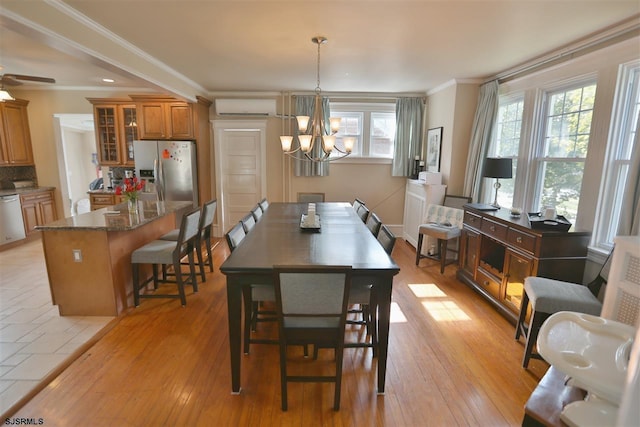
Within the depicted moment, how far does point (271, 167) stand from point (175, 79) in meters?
2.02

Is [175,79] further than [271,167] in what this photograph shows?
No

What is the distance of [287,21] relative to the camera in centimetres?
248

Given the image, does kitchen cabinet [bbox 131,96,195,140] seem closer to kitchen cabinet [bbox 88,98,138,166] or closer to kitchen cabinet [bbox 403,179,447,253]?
kitchen cabinet [bbox 88,98,138,166]

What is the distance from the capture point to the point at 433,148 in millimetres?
4988

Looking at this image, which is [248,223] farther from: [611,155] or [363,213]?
[611,155]

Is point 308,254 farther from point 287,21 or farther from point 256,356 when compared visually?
point 287,21

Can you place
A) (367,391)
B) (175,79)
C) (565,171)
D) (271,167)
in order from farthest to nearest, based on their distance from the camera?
1. (271,167)
2. (175,79)
3. (565,171)
4. (367,391)

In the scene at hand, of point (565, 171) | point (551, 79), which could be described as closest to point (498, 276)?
point (565, 171)

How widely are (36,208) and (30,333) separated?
367cm

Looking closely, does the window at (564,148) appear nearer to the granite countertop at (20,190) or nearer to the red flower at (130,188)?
the red flower at (130,188)

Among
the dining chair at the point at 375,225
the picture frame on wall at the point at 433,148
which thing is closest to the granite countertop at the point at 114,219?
the dining chair at the point at 375,225

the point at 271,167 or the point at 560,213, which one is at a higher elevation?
the point at 271,167

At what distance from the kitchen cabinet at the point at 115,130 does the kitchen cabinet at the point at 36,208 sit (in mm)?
1194

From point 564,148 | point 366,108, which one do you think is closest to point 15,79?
point 366,108
